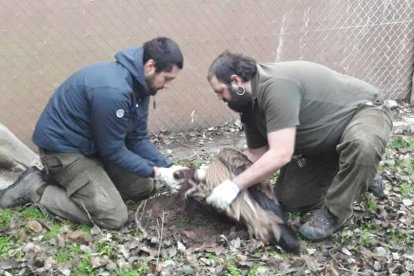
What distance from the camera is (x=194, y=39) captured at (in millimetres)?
6414

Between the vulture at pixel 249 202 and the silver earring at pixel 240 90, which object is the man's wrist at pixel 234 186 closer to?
the vulture at pixel 249 202

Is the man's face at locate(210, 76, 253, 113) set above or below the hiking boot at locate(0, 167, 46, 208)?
below

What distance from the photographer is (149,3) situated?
6137mm

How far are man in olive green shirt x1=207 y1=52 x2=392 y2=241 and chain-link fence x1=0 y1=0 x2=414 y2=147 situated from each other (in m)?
1.90

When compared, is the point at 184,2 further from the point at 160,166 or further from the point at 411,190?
the point at 411,190

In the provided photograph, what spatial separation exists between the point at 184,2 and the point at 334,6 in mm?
1803

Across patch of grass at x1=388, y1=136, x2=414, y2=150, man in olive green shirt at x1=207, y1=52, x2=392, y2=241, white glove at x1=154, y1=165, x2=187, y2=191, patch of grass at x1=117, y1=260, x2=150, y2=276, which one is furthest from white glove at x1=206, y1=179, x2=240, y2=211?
patch of grass at x1=388, y1=136, x2=414, y2=150

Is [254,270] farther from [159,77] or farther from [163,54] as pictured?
[163,54]

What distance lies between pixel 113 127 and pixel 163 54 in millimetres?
612

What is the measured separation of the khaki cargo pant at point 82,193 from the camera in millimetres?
4512

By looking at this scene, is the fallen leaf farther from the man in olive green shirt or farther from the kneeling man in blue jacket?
the man in olive green shirt

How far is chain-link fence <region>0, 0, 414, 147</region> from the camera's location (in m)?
5.80

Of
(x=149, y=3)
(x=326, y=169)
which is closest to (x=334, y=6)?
(x=149, y=3)

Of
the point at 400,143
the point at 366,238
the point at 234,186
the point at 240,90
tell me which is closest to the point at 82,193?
the point at 234,186
